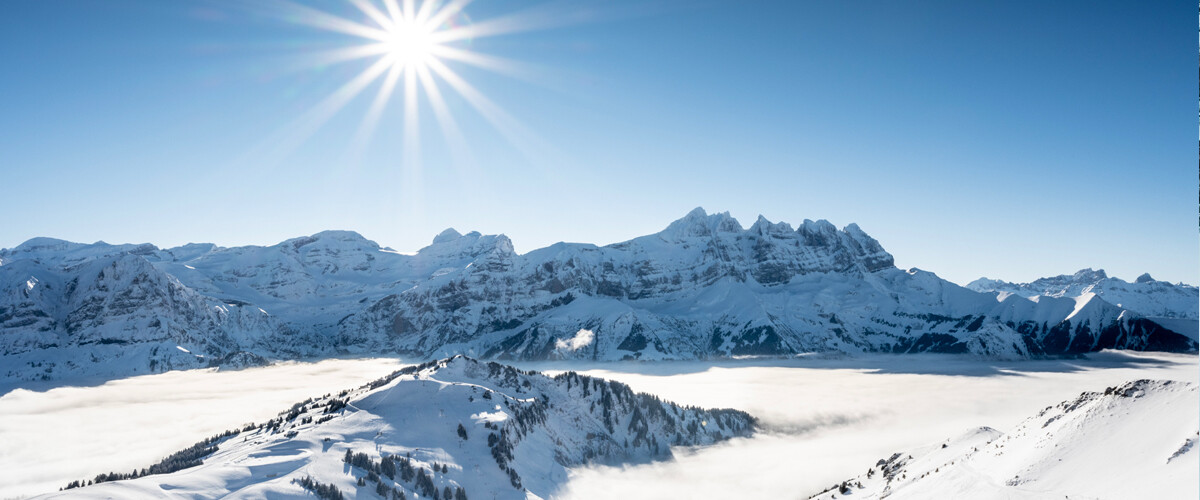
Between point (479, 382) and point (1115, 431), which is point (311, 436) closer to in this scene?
point (479, 382)

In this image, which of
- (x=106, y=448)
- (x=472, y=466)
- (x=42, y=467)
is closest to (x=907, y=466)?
(x=472, y=466)

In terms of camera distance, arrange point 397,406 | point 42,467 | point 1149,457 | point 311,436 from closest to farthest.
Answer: point 1149,457, point 311,436, point 397,406, point 42,467

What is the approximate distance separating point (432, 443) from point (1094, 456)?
380 feet

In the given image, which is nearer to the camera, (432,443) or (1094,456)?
(1094,456)

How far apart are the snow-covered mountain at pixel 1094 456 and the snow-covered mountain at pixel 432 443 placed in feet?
262

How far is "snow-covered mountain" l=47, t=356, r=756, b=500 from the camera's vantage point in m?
89.8

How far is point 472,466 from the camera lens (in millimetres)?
118812

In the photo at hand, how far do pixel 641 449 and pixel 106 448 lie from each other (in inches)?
7360

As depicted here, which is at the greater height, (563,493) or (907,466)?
(907,466)

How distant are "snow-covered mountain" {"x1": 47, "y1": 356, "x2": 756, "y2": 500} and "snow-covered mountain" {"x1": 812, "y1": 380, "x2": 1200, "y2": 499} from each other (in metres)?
79.8

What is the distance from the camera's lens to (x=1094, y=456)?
56.2 metres

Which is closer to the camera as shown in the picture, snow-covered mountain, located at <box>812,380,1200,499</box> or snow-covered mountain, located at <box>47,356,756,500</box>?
snow-covered mountain, located at <box>812,380,1200,499</box>

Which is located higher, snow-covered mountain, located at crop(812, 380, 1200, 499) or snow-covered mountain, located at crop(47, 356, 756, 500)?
snow-covered mountain, located at crop(812, 380, 1200, 499)

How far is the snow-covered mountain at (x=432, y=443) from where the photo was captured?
89.8 m
